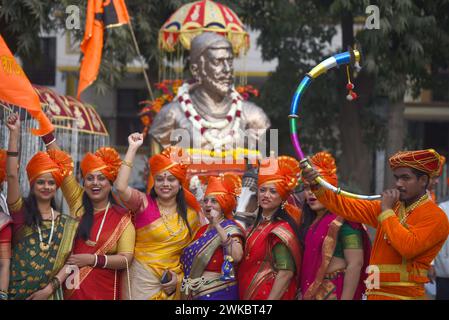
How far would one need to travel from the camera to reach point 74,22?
35.0ft

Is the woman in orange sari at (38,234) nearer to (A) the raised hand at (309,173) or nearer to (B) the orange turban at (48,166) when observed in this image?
(B) the orange turban at (48,166)

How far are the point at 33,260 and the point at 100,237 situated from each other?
1.73 feet

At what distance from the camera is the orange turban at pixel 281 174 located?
24.3ft

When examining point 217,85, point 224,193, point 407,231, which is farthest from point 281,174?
point 217,85

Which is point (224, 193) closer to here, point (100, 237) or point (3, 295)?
point (100, 237)

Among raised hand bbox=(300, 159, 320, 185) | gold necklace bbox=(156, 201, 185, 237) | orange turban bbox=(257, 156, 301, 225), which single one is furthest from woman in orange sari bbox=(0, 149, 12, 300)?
raised hand bbox=(300, 159, 320, 185)

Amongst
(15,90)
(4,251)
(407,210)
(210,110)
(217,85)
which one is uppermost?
(217,85)

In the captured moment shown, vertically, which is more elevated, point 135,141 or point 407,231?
point 135,141

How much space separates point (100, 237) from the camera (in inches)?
290

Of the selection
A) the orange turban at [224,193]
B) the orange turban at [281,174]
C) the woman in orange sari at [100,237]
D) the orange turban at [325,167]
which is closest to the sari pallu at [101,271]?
the woman in orange sari at [100,237]

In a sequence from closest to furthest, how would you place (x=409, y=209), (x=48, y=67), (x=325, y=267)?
(x=409, y=209), (x=325, y=267), (x=48, y=67)

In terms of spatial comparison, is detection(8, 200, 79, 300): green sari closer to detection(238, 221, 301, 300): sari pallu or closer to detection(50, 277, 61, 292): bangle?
detection(50, 277, 61, 292): bangle

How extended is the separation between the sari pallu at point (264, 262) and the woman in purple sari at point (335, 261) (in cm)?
10

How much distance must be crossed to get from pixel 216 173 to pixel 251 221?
2032 mm
